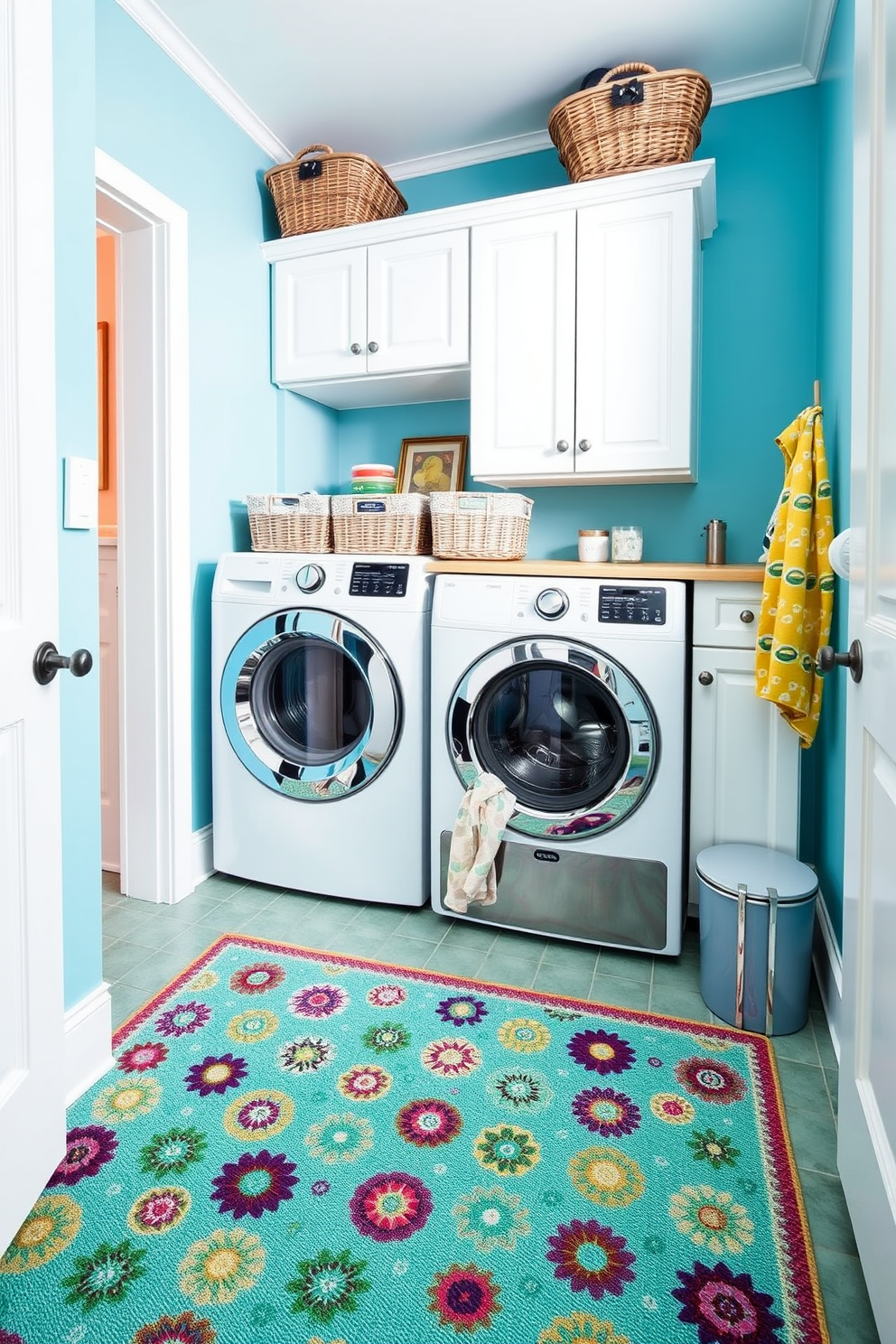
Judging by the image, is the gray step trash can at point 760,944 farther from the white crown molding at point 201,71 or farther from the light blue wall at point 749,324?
the white crown molding at point 201,71

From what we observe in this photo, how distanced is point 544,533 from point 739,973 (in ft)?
5.22

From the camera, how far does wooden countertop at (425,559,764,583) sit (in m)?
1.91

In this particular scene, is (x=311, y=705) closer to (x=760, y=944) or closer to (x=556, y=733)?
(x=556, y=733)

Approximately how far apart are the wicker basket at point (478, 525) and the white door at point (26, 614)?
1226mm

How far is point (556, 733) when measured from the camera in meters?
2.04

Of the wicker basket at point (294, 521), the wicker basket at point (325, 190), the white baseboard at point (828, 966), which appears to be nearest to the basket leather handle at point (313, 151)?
the wicker basket at point (325, 190)

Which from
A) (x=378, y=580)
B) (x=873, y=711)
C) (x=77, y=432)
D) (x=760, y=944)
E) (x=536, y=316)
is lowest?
(x=760, y=944)

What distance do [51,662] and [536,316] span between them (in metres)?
1.80

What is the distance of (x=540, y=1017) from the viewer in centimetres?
172

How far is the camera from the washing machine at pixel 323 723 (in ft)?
7.00

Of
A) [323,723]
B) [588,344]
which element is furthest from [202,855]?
[588,344]

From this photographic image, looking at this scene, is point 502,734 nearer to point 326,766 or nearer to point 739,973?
point 326,766

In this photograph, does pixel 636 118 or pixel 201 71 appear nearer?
pixel 636 118

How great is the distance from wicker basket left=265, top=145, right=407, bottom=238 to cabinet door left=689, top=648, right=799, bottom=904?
186 cm
